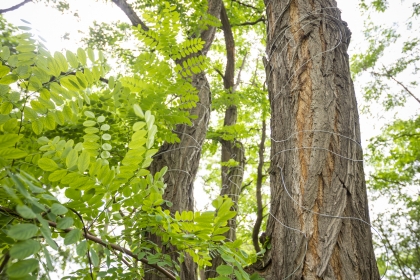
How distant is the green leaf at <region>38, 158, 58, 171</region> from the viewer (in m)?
0.93

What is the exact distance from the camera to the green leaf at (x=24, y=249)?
621mm

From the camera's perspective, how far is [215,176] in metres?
12.1

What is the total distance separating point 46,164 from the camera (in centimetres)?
95

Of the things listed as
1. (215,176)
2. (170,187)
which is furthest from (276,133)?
(215,176)

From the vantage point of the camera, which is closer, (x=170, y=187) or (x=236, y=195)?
(x=170, y=187)

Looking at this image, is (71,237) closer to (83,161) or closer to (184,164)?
(83,161)

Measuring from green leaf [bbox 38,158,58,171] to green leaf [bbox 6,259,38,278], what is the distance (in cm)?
35

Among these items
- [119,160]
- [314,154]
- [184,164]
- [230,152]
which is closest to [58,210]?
[314,154]

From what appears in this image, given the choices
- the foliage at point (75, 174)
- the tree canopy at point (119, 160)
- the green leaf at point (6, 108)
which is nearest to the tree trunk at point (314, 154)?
the tree canopy at point (119, 160)

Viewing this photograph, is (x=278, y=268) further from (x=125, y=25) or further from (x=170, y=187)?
(x=125, y=25)

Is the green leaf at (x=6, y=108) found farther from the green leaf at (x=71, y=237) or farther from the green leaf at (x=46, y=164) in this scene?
the green leaf at (x=71, y=237)

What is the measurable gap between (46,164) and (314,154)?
47.5 inches

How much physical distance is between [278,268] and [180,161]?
7.06 feet

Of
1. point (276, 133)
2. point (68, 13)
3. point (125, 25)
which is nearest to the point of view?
point (276, 133)
